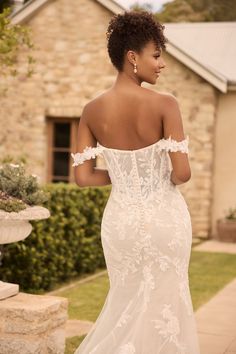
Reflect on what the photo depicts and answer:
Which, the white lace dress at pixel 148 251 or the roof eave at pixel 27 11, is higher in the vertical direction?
the roof eave at pixel 27 11

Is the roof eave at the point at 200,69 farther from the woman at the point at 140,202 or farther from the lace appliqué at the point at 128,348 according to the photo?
the lace appliqué at the point at 128,348

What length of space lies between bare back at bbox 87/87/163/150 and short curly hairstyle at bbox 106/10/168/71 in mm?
205

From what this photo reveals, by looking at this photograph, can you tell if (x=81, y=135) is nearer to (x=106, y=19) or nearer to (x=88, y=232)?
(x=88, y=232)

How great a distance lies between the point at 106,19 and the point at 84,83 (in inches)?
51.1

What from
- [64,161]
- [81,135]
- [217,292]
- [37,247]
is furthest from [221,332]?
[64,161]

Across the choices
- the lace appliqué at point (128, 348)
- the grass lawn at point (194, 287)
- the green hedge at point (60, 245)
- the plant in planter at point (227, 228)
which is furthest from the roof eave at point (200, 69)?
the lace appliqué at point (128, 348)

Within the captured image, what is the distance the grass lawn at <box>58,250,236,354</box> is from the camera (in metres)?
7.45

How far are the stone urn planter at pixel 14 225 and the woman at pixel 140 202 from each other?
1245 millimetres

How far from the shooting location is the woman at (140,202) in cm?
366

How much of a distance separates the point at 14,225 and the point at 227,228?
868 cm

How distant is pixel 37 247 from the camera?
834 centimetres

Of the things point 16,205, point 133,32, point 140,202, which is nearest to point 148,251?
point 140,202

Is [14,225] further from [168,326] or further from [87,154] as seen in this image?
[168,326]

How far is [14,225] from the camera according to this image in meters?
5.23
